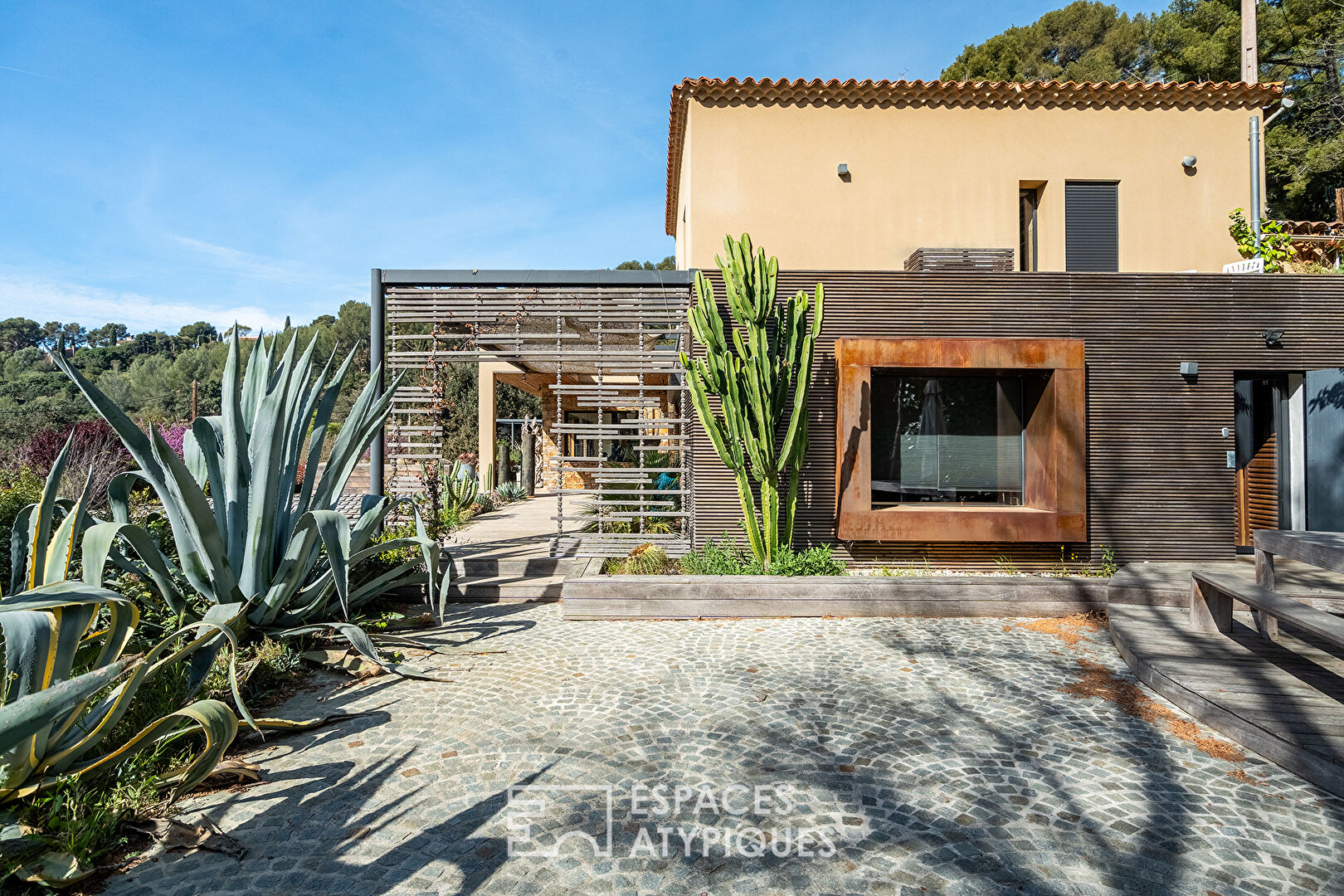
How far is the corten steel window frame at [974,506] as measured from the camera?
259 inches

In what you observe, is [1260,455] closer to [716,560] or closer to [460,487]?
[716,560]

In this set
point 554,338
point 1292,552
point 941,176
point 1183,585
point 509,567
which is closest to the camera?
point 1292,552

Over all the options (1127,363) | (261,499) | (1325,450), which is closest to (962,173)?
(1127,363)

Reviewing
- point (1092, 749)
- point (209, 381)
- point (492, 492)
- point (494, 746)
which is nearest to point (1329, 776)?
point (1092, 749)

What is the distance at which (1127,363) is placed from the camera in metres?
6.89

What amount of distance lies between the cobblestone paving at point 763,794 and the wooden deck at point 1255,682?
0.15 metres

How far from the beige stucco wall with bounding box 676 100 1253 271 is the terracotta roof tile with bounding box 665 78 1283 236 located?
0.34ft

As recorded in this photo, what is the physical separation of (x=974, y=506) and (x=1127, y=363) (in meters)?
2.29

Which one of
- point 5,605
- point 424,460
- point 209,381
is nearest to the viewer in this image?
point 5,605

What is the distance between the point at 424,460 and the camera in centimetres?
756

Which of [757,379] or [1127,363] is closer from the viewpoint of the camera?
[757,379]

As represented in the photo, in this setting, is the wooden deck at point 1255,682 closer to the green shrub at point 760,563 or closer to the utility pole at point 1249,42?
the green shrub at point 760,563

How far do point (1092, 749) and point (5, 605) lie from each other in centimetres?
457

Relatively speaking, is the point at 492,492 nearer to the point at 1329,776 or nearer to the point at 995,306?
the point at 995,306
